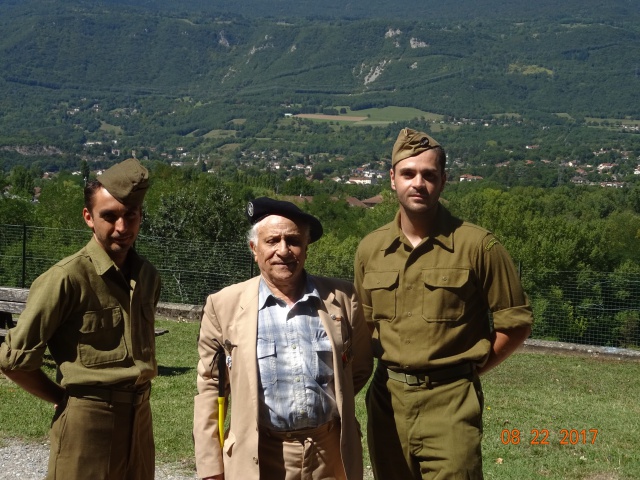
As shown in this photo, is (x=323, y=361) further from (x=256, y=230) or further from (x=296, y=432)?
(x=256, y=230)

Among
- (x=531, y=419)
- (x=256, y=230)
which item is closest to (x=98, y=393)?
(x=256, y=230)

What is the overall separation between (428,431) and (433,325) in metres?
0.41

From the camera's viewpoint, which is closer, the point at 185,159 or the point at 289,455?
the point at 289,455

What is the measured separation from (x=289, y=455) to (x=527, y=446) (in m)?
3.60

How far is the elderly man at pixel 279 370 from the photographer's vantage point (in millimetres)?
3553

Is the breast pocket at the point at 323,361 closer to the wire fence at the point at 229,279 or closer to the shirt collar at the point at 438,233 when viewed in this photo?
the shirt collar at the point at 438,233

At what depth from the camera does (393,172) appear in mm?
4051

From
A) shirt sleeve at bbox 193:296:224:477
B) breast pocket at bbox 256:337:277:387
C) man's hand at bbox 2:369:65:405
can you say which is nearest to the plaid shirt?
breast pocket at bbox 256:337:277:387

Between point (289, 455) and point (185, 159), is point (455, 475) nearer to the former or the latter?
point (289, 455)

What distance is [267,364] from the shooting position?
3.56 meters

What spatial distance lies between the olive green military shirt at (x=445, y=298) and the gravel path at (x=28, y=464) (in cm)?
243

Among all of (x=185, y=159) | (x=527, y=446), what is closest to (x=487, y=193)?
(x=527, y=446)
